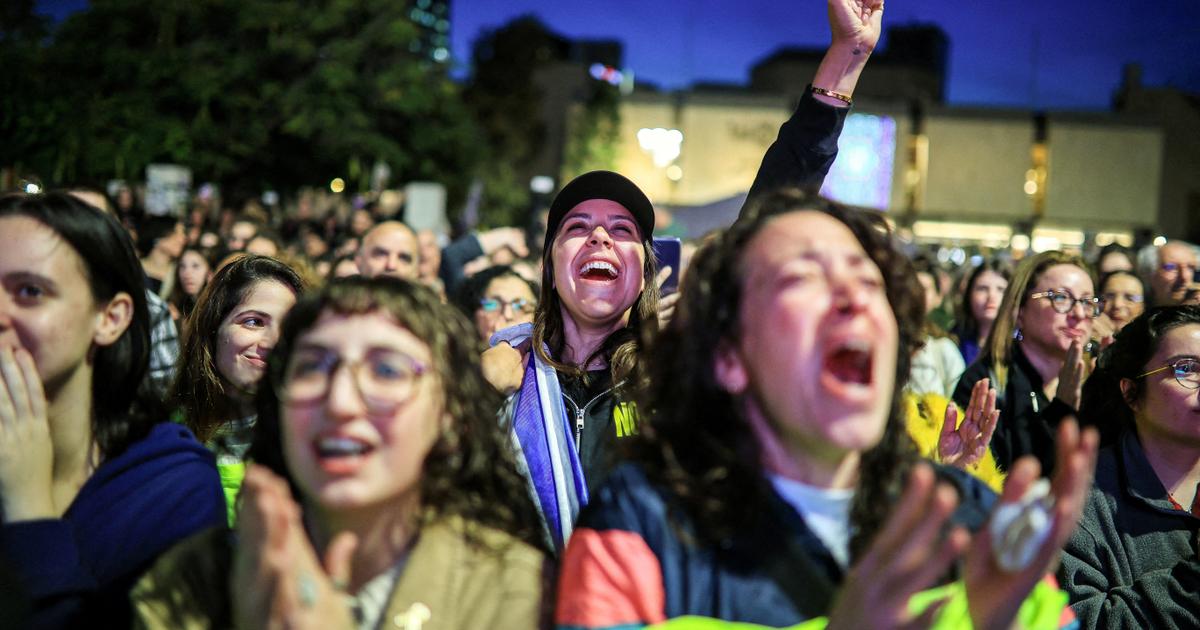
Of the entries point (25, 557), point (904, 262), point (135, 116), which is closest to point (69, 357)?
point (25, 557)

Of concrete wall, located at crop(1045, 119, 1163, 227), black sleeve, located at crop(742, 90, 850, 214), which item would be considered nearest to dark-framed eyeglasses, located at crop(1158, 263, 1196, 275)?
black sleeve, located at crop(742, 90, 850, 214)

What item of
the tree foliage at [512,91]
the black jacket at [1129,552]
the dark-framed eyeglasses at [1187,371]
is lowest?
the black jacket at [1129,552]

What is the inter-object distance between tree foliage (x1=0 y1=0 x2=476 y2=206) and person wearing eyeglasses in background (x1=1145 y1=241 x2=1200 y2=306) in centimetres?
1738

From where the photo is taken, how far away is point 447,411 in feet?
6.50

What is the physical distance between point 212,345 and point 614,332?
1.36 meters

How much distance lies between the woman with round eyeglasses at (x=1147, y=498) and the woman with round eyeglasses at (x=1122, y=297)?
2.96 meters

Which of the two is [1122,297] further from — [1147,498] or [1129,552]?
[1129,552]

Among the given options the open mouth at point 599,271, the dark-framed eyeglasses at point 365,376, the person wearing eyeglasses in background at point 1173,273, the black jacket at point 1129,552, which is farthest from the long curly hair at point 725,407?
the person wearing eyeglasses in background at point 1173,273

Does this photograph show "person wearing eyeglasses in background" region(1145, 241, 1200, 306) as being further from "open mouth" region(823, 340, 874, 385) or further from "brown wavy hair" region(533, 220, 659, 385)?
"open mouth" region(823, 340, 874, 385)

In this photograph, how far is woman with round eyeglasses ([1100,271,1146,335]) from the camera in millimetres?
6418

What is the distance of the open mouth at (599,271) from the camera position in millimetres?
3088

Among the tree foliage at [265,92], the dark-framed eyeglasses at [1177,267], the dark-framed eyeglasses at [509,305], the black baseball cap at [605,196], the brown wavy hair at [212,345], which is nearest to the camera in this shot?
the black baseball cap at [605,196]

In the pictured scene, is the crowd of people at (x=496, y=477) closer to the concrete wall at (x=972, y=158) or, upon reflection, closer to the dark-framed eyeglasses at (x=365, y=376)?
the dark-framed eyeglasses at (x=365, y=376)

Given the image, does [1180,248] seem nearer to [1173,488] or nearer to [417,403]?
[1173,488]
